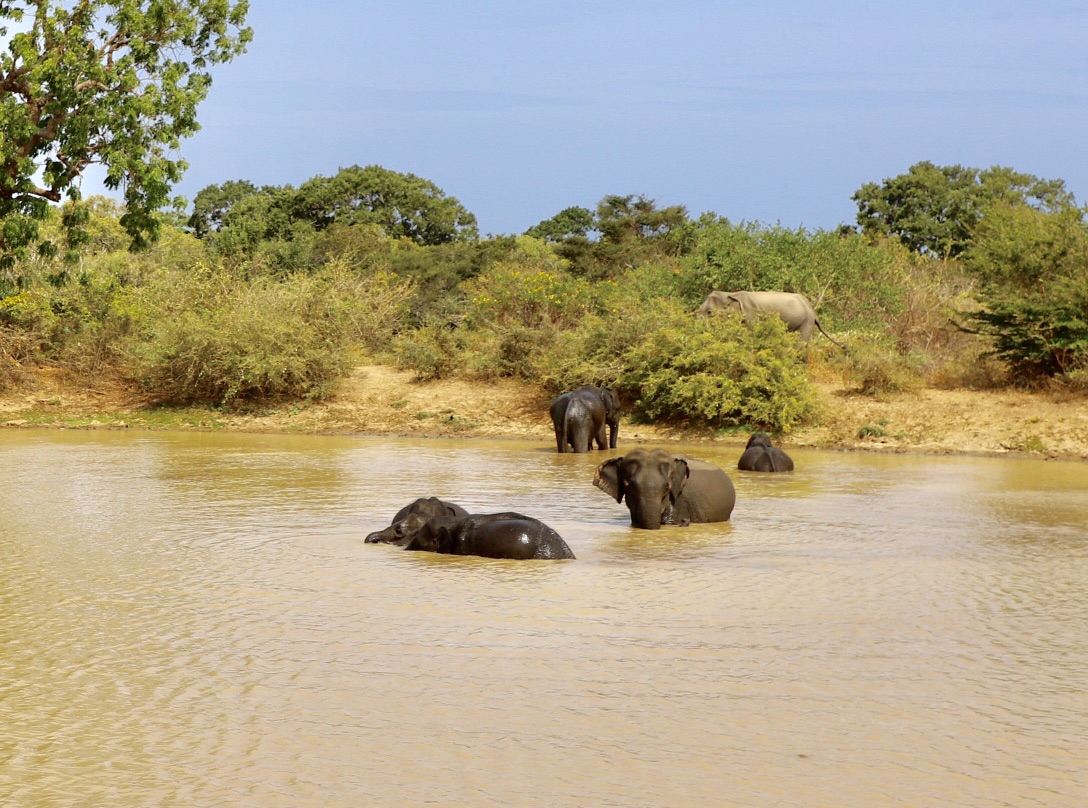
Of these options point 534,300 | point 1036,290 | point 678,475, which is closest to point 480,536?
point 678,475

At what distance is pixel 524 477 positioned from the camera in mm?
16047

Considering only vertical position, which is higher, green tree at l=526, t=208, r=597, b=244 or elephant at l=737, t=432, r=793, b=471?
green tree at l=526, t=208, r=597, b=244

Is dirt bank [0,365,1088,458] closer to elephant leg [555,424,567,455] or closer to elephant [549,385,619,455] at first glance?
elephant [549,385,619,455]

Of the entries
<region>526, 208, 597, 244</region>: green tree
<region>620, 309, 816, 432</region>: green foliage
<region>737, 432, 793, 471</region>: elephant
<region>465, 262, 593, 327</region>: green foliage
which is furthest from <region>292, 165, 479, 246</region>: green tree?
<region>737, 432, 793, 471</region>: elephant

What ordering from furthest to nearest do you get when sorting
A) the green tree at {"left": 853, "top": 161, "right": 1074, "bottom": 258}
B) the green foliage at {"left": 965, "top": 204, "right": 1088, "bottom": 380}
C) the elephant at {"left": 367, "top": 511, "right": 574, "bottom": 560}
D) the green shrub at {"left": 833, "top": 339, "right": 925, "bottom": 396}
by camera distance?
1. the green tree at {"left": 853, "top": 161, "right": 1074, "bottom": 258}
2. the green shrub at {"left": 833, "top": 339, "right": 925, "bottom": 396}
3. the green foliage at {"left": 965, "top": 204, "right": 1088, "bottom": 380}
4. the elephant at {"left": 367, "top": 511, "right": 574, "bottom": 560}

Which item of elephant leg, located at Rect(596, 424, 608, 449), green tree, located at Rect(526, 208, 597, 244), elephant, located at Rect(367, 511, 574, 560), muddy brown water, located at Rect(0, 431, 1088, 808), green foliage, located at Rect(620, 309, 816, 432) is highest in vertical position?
green tree, located at Rect(526, 208, 597, 244)

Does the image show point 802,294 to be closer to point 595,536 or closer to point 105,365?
point 105,365

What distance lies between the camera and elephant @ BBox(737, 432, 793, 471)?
16812mm

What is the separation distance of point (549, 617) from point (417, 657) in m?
1.18

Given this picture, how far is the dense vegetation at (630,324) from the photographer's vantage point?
2266 centimetres

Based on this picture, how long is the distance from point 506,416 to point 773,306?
6.20 m

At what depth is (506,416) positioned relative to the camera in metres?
24.5

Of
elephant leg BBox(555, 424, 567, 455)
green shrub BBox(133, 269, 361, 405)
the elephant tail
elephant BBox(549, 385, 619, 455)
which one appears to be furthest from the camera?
the elephant tail

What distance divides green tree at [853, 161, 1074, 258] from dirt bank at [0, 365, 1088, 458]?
103 ft
